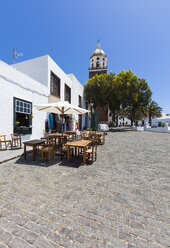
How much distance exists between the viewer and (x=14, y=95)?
7.05m

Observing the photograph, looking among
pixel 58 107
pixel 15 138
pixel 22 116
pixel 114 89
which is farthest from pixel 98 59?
pixel 15 138

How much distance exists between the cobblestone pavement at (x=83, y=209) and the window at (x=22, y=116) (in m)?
4.24

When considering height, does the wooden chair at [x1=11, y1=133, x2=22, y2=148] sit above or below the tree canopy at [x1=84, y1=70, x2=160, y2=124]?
below

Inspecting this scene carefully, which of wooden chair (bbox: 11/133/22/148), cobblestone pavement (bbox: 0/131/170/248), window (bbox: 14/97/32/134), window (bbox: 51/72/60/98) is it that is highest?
window (bbox: 51/72/60/98)

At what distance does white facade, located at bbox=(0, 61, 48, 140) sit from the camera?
251 inches

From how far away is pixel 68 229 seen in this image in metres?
1.70

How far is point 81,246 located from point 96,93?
21379 mm

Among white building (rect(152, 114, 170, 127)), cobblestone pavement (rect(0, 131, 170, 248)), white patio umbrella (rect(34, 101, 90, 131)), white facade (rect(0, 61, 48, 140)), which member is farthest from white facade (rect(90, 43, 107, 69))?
cobblestone pavement (rect(0, 131, 170, 248))

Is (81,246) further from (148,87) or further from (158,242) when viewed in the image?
(148,87)

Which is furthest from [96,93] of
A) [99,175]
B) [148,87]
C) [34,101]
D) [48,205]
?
[48,205]

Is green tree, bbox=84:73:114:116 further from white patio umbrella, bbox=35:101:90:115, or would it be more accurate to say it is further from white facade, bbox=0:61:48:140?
white patio umbrella, bbox=35:101:90:115

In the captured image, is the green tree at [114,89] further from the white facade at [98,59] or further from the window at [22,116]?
the window at [22,116]

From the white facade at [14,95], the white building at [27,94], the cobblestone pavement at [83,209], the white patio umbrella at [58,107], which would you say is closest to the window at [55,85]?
the white building at [27,94]

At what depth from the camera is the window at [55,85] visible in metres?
11.5
